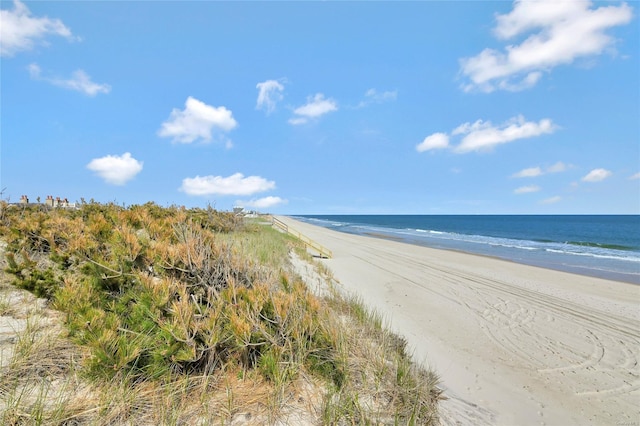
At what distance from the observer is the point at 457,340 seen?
6.53m

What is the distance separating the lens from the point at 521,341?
21.7 feet

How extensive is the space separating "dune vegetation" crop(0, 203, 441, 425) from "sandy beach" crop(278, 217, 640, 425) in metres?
1.25

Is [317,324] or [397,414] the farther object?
[317,324]

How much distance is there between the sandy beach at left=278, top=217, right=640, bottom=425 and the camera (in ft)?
13.9

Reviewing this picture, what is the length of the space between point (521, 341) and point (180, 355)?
7353mm

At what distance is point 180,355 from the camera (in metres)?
2.55

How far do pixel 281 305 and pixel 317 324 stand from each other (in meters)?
0.47

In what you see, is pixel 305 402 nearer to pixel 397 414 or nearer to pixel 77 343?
pixel 397 414

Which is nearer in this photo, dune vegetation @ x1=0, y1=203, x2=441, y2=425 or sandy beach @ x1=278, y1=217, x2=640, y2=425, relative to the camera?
dune vegetation @ x1=0, y1=203, x2=441, y2=425

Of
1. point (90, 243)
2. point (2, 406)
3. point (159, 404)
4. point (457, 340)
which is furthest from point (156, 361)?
point (457, 340)

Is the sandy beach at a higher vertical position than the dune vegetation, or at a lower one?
lower

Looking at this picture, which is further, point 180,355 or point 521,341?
point 521,341

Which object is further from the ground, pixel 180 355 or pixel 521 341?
pixel 180 355

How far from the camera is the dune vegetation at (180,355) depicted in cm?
234
